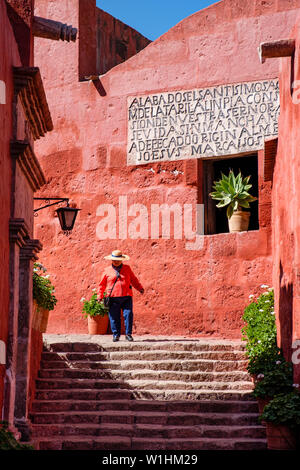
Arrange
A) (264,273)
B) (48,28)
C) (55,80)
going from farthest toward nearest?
(55,80)
(264,273)
(48,28)

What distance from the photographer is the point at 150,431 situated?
9883mm

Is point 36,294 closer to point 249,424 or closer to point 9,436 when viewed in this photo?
point 249,424

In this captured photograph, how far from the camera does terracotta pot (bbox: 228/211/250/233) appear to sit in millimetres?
14281

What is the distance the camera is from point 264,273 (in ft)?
45.3

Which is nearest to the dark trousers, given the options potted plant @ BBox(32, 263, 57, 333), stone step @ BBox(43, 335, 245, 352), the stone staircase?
the stone staircase

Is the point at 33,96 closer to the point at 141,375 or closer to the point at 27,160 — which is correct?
the point at 27,160

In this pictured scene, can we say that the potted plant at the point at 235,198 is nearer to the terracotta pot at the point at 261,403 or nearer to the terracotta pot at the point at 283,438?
the terracotta pot at the point at 261,403

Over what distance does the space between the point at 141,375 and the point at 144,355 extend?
535 mm

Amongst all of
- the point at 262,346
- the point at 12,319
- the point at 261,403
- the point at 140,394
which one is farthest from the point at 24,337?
the point at 262,346

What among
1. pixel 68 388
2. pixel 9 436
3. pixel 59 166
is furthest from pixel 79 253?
pixel 9 436

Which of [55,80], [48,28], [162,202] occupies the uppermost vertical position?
[55,80]

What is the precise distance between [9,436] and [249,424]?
434cm

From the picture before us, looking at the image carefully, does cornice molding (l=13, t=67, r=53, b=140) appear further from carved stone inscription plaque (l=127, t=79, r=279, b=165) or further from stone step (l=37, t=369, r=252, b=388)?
carved stone inscription plaque (l=127, t=79, r=279, b=165)

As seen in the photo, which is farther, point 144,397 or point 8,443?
point 144,397
